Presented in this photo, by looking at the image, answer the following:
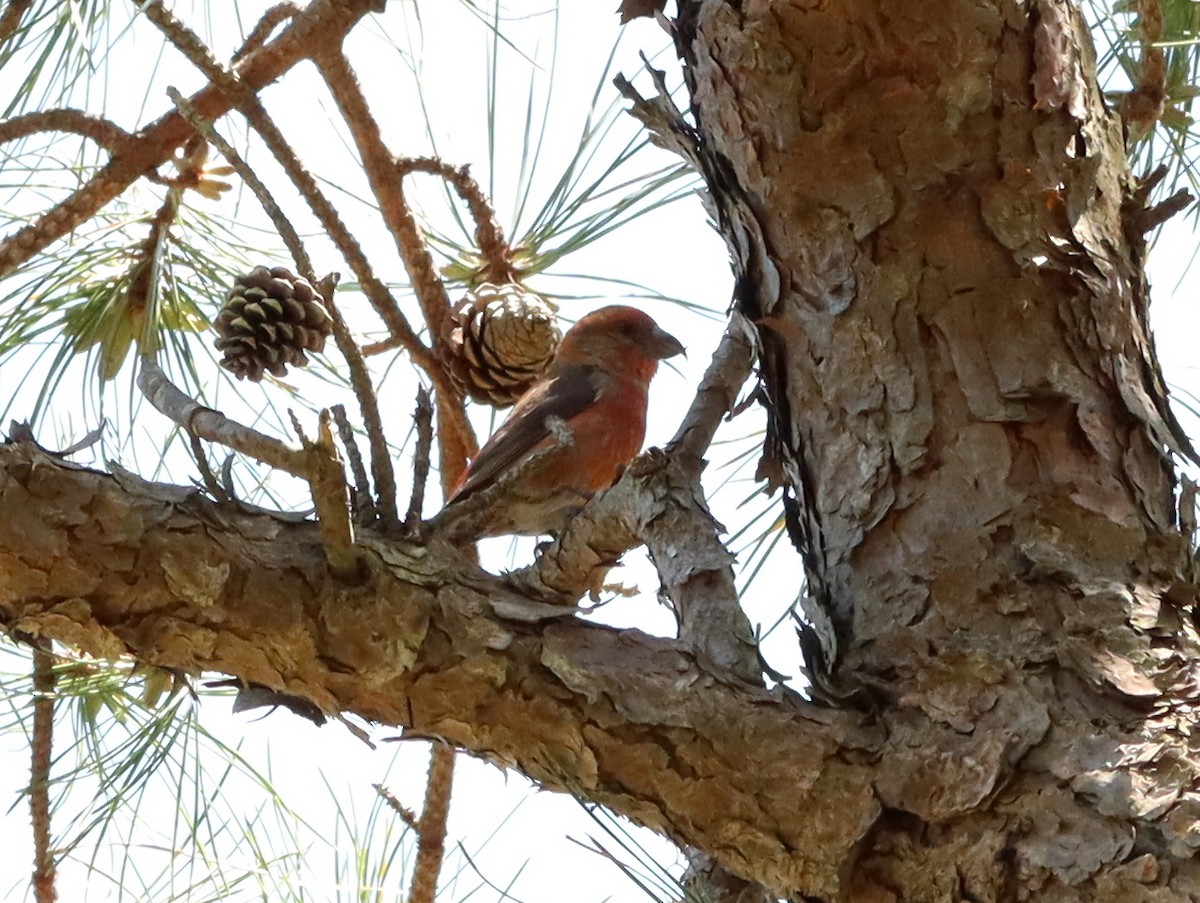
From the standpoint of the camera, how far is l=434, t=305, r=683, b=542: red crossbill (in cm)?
305

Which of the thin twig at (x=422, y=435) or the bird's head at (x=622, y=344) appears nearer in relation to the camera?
the thin twig at (x=422, y=435)

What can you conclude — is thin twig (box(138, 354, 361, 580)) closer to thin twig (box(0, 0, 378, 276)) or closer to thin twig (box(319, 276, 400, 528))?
thin twig (box(319, 276, 400, 528))

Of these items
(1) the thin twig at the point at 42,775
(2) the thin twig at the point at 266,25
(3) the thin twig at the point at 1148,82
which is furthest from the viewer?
(2) the thin twig at the point at 266,25

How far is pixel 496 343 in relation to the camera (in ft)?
8.43

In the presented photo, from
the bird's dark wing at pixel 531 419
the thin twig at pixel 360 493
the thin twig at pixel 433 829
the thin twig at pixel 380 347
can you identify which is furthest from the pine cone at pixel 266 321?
the thin twig at pixel 360 493

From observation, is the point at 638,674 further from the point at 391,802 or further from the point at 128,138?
the point at 128,138

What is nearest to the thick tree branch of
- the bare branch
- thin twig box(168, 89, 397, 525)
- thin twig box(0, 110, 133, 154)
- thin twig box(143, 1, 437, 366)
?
thin twig box(168, 89, 397, 525)

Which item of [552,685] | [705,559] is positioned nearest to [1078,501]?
[705,559]

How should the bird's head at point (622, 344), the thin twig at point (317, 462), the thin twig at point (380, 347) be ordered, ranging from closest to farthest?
the thin twig at point (317, 462) → the thin twig at point (380, 347) → the bird's head at point (622, 344)

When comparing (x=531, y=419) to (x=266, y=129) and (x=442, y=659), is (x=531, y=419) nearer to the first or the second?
(x=266, y=129)

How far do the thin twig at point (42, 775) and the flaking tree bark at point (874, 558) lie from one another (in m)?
0.79

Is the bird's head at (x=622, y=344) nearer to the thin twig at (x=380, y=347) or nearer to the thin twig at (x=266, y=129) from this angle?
the thin twig at (x=380, y=347)

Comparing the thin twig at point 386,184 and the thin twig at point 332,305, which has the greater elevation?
the thin twig at point 386,184

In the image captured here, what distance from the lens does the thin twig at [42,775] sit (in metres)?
2.05
